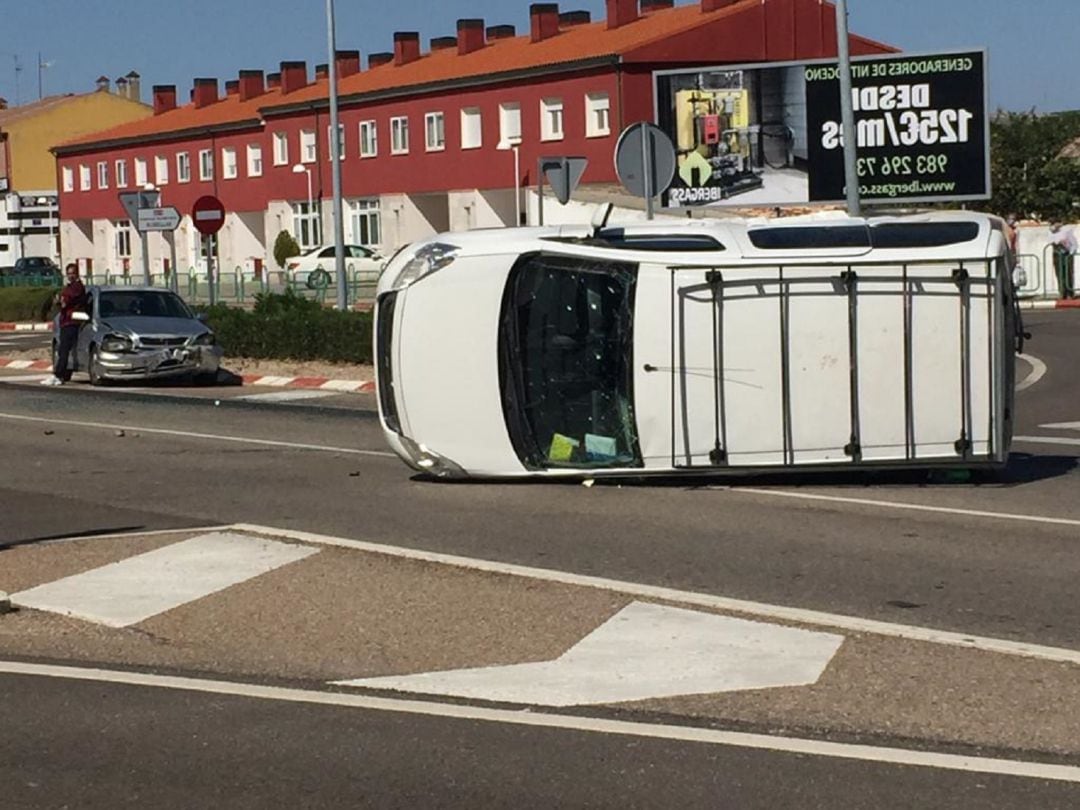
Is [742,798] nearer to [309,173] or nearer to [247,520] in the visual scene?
[247,520]

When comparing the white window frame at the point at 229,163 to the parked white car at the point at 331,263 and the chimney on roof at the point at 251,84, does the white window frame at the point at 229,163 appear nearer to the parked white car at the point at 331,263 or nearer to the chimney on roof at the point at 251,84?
the chimney on roof at the point at 251,84

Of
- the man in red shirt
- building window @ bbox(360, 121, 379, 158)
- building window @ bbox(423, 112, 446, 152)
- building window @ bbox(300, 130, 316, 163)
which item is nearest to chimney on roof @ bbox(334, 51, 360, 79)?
building window @ bbox(300, 130, 316, 163)

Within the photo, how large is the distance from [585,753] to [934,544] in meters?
5.25

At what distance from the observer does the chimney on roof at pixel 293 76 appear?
79062 millimetres

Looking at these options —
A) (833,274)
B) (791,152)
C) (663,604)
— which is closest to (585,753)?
(663,604)

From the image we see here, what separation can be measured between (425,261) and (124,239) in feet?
248

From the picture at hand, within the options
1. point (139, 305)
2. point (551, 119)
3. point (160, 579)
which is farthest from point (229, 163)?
point (160, 579)

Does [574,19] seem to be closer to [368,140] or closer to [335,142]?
[368,140]

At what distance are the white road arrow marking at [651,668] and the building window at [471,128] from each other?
188 feet

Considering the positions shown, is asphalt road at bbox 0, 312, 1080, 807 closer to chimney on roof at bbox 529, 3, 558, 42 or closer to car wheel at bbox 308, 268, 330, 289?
car wheel at bbox 308, 268, 330, 289

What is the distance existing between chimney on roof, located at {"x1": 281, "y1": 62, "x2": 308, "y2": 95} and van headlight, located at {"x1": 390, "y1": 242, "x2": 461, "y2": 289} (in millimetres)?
66385

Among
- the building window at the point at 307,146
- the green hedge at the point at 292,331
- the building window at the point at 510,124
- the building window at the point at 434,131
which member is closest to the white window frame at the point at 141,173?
the building window at the point at 307,146

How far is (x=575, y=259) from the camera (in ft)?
45.6

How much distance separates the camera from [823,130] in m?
41.0
